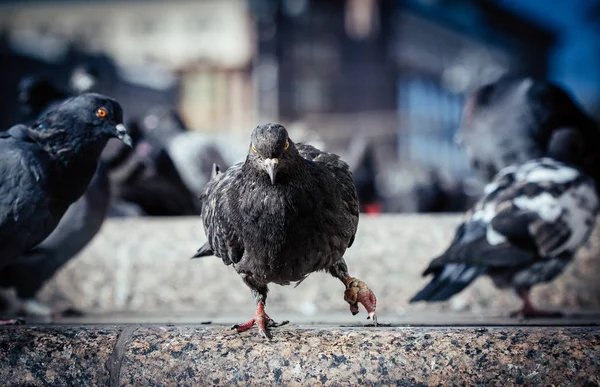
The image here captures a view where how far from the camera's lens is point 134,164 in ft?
22.8

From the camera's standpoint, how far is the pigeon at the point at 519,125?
5.82 meters

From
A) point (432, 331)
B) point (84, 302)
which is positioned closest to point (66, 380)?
point (432, 331)

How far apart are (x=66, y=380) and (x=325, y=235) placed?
1.06m

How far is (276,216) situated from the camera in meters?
2.85

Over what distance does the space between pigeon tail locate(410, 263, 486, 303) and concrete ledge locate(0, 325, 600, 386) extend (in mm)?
1364

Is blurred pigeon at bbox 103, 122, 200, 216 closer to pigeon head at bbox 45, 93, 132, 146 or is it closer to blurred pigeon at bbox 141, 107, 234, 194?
blurred pigeon at bbox 141, 107, 234, 194

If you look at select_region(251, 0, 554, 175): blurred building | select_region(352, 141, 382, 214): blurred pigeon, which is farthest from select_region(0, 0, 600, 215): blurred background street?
select_region(352, 141, 382, 214): blurred pigeon

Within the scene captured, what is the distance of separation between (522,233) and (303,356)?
201 centimetres

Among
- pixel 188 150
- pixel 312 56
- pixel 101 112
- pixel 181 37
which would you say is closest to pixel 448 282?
pixel 101 112

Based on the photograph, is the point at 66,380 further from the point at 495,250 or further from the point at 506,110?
the point at 506,110

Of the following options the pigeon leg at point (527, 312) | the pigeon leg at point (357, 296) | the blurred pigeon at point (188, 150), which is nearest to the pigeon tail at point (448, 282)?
the pigeon leg at point (527, 312)

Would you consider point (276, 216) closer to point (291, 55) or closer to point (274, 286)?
point (274, 286)

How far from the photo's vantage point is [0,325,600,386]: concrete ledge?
252cm

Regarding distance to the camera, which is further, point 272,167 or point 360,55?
point 360,55
